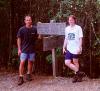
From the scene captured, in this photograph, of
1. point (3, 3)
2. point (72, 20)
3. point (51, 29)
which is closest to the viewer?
point (72, 20)

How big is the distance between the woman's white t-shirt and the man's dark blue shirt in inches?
40.7

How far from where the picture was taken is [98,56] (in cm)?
1195

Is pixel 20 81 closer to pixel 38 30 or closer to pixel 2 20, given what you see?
pixel 38 30

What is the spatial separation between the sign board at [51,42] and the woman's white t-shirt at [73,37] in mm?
1034

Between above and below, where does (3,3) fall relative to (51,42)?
above

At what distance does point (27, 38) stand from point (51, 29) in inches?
36.6

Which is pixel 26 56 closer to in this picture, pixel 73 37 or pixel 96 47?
pixel 73 37

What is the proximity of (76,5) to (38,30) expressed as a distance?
1700 millimetres

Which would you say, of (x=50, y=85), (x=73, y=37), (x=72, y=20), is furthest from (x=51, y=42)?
(x=50, y=85)

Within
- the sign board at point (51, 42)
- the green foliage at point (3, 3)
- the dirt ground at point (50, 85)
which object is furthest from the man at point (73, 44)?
the green foliage at point (3, 3)

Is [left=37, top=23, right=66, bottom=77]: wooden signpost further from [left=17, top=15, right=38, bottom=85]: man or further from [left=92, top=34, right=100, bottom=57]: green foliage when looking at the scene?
[left=92, top=34, right=100, bottom=57]: green foliage

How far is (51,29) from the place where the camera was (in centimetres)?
1057

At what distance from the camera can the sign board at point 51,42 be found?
10.6m

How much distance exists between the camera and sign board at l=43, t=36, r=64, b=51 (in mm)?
10594
